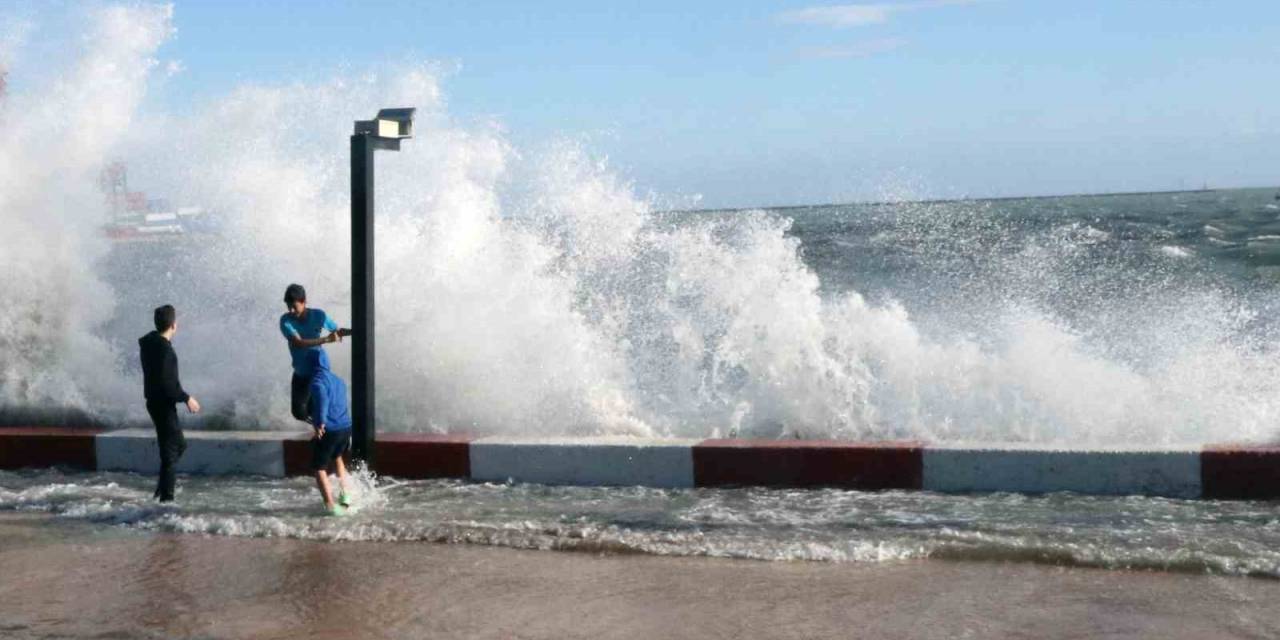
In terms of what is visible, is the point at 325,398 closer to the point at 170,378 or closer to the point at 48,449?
the point at 170,378

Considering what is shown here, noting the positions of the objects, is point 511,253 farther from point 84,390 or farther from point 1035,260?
point 1035,260

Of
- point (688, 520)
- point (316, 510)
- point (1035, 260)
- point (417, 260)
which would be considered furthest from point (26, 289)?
point (1035, 260)

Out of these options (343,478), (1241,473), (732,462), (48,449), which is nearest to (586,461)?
(732,462)

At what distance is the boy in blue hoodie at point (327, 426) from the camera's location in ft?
23.0

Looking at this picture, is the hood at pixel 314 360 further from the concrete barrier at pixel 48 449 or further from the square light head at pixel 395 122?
the concrete barrier at pixel 48 449

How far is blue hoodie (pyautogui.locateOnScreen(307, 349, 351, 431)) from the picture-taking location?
23.2 ft

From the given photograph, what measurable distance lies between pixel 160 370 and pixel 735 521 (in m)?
3.27

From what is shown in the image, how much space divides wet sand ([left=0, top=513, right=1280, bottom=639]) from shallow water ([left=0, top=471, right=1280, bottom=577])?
148 millimetres

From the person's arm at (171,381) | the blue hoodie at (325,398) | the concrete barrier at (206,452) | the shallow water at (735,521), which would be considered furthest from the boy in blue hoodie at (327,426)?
the concrete barrier at (206,452)

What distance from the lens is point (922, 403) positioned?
8852 millimetres

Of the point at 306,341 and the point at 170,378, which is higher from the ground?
the point at 306,341

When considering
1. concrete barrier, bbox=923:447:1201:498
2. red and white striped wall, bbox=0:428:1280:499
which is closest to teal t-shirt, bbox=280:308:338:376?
red and white striped wall, bbox=0:428:1280:499

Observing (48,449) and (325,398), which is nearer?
(325,398)

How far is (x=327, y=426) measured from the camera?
7082 mm
